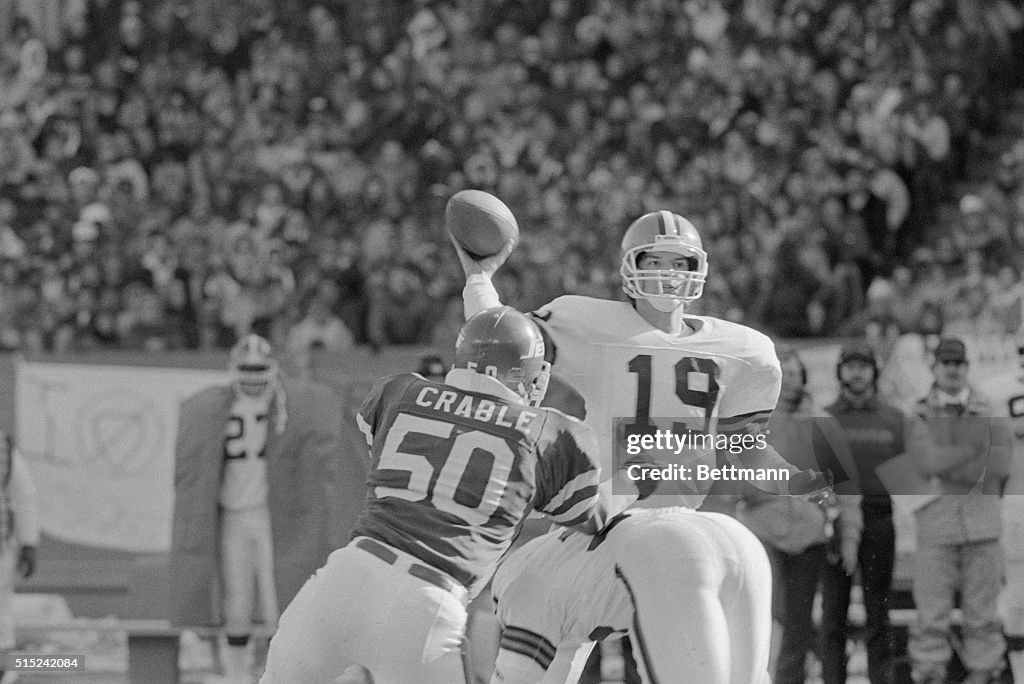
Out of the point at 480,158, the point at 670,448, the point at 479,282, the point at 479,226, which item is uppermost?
the point at 480,158

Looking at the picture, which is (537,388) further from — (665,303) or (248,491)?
(248,491)

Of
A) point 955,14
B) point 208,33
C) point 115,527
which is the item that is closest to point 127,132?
point 208,33

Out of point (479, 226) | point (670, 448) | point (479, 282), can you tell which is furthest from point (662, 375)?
point (479, 226)

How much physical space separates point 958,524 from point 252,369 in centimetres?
360

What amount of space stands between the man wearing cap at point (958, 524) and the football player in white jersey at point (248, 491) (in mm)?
3242

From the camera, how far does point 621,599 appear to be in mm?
4301

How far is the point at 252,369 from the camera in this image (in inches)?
298

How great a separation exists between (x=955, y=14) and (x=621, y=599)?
342 inches

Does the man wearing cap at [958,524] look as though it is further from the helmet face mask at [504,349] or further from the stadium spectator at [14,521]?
the stadium spectator at [14,521]

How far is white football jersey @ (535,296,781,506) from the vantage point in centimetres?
470

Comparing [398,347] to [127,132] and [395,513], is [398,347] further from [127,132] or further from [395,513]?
[395,513]

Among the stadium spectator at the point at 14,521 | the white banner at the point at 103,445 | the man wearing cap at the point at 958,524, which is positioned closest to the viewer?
the man wearing cap at the point at 958,524

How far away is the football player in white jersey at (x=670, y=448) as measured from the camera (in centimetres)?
413

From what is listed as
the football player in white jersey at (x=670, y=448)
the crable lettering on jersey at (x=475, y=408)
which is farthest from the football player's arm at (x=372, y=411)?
the football player in white jersey at (x=670, y=448)
